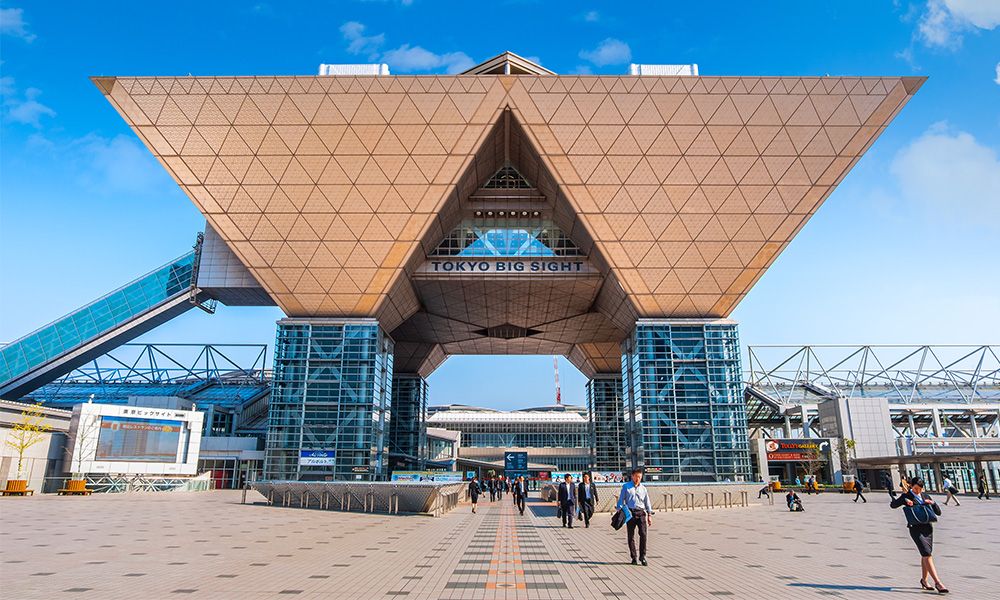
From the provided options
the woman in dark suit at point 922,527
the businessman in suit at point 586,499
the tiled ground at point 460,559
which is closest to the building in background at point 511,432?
the businessman in suit at point 586,499

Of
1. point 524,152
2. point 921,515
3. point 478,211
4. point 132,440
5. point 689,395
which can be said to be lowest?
point 921,515

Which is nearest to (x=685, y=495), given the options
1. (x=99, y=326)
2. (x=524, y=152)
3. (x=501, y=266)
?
(x=501, y=266)

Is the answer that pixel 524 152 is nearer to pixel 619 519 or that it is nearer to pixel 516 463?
pixel 619 519

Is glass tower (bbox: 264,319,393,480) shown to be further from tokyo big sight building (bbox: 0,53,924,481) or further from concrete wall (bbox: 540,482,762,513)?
concrete wall (bbox: 540,482,762,513)

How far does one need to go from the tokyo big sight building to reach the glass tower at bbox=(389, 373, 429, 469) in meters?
19.9

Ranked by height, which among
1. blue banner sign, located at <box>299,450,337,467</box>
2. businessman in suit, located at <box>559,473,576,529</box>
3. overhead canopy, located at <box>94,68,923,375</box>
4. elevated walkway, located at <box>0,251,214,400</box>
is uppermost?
overhead canopy, located at <box>94,68,923,375</box>

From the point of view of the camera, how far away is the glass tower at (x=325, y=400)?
142ft

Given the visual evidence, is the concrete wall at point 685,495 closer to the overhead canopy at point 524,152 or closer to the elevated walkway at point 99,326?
the overhead canopy at point 524,152

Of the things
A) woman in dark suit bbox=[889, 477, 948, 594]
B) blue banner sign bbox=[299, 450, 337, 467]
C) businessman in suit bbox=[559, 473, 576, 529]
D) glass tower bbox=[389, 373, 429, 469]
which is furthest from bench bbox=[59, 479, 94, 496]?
woman in dark suit bbox=[889, 477, 948, 594]

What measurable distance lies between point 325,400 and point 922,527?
3948 cm

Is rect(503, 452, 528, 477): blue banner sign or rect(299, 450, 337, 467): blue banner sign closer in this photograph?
rect(299, 450, 337, 467): blue banner sign

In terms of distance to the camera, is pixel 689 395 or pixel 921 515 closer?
pixel 921 515

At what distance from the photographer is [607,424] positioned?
70.9 meters

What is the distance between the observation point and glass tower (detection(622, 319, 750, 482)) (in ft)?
143
